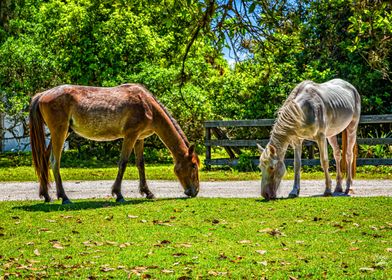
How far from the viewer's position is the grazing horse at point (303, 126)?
13.4 meters

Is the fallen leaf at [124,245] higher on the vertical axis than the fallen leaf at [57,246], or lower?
lower

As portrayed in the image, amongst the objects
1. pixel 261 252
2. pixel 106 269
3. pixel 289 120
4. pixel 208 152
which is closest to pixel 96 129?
pixel 289 120

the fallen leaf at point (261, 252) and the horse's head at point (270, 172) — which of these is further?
the horse's head at point (270, 172)

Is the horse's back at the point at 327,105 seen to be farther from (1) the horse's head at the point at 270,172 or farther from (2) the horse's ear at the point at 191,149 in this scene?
(2) the horse's ear at the point at 191,149

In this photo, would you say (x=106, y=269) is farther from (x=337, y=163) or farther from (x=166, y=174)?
(x=166, y=174)

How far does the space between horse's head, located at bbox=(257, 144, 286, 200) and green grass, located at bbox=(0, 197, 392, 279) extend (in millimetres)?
266

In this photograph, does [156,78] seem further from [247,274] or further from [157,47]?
[247,274]

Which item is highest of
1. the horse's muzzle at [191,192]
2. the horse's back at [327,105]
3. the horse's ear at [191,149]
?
the horse's back at [327,105]

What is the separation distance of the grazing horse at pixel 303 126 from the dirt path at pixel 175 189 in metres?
0.89

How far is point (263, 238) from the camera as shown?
970 centimetres

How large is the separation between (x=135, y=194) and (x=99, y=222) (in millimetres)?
4070

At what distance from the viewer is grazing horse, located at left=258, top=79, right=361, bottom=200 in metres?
13.4

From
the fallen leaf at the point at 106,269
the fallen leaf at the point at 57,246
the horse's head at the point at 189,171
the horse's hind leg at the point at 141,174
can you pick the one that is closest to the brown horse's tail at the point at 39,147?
the horse's hind leg at the point at 141,174

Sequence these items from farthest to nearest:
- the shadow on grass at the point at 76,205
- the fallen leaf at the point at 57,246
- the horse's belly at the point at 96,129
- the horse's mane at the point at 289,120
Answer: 1. the horse's mane at the point at 289,120
2. the horse's belly at the point at 96,129
3. the shadow on grass at the point at 76,205
4. the fallen leaf at the point at 57,246
